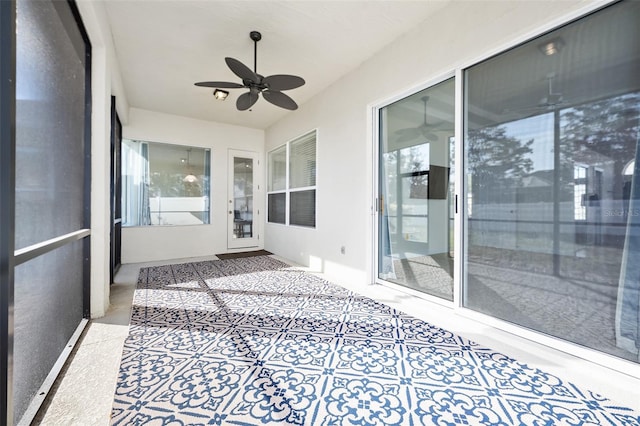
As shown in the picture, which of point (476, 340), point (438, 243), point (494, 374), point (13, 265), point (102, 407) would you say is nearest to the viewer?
point (13, 265)

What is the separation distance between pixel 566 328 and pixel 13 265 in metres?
3.08

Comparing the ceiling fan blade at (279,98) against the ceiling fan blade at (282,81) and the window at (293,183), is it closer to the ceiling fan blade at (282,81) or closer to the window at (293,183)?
the ceiling fan blade at (282,81)

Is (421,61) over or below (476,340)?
over

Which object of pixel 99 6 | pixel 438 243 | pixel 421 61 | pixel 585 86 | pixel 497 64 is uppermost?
pixel 99 6

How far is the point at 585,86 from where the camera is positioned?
6.04ft

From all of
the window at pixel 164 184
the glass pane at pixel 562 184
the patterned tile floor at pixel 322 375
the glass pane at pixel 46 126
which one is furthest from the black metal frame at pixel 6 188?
the window at pixel 164 184

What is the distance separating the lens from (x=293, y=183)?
5.41 meters

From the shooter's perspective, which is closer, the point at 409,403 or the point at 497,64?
the point at 409,403

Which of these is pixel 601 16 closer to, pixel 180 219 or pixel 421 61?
pixel 421 61

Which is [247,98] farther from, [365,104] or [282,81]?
[365,104]

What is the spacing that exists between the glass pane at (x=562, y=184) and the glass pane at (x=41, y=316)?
116 inches

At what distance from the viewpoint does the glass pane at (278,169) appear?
5777 millimetres

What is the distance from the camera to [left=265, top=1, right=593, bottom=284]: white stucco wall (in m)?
2.22

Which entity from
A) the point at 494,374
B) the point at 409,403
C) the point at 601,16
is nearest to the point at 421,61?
the point at 601,16
